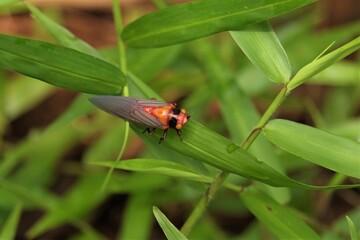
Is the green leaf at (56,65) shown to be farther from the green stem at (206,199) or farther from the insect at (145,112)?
the green stem at (206,199)

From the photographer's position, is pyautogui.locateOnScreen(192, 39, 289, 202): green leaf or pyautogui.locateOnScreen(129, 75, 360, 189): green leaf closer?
pyautogui.locateOnScreen(129, 75, 360, 189): green leaf

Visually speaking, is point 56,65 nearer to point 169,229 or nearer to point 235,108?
point 169,229

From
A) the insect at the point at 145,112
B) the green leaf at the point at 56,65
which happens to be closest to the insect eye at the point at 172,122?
the insect at the point at 145,112

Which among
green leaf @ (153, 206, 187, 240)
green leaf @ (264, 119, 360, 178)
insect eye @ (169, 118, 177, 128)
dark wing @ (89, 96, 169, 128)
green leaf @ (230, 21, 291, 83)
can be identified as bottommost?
green leaf @ (153, 206, 187, 240)

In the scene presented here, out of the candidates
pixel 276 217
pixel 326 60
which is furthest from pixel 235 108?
pixel 326 60

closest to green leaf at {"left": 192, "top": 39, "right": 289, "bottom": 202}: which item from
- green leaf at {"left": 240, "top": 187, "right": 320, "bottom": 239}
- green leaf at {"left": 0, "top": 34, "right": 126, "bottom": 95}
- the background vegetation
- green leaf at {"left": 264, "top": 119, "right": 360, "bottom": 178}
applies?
the background vegetation

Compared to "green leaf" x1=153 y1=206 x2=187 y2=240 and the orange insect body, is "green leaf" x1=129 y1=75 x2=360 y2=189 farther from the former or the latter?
"green leaf" x1=153 y1=206 x2=187 y2=240

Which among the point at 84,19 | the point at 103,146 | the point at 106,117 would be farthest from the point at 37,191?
the point at 84,19
